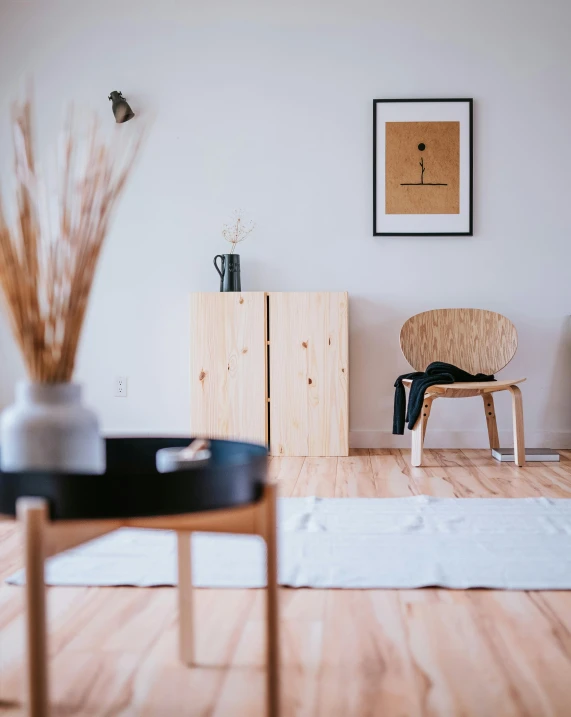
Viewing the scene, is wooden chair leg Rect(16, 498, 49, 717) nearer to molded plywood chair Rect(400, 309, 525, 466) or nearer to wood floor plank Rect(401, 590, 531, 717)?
wood floor plank Rect(401, 590, 531, 717)

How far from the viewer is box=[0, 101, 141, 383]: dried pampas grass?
0.97 metres

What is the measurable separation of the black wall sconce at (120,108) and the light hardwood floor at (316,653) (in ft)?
8.28

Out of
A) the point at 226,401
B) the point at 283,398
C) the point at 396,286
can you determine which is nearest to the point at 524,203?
the point at 396,286

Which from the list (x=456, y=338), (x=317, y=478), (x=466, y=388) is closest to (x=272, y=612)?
(x=317, y=478)

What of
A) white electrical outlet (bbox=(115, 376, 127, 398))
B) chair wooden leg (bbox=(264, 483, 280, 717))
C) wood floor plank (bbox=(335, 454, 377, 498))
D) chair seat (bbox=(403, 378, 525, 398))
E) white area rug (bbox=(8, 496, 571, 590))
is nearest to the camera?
chair wooden leg (bbox=(264, 483, 280, 717))

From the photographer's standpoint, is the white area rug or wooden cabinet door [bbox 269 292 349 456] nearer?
the white area rug

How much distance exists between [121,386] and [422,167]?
75.9 inches

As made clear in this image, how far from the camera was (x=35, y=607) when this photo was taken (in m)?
0.82

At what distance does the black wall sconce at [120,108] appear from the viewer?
3.65 m

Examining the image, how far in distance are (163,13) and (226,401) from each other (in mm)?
2039

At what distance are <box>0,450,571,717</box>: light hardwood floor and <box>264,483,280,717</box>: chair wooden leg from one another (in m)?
0.19

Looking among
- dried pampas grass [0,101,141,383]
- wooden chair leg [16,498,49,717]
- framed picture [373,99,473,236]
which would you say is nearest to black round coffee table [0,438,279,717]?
wooden chair leg [16,498,49,717]

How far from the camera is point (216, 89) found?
3.72 meters

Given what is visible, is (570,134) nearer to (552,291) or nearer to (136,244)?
(552,291)
